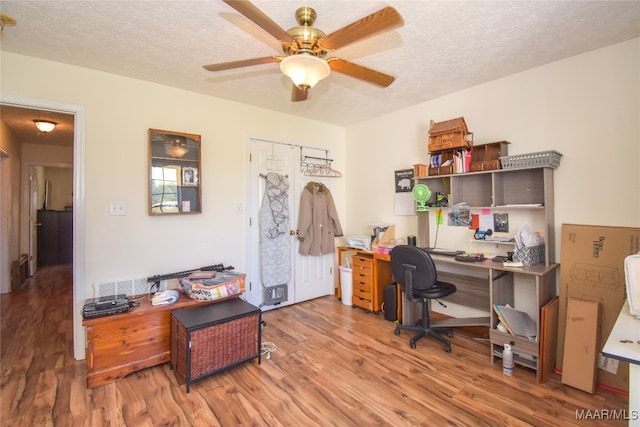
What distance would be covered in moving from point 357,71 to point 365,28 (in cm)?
43

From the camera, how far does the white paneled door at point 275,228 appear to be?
357 cm

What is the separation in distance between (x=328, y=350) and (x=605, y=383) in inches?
79.0

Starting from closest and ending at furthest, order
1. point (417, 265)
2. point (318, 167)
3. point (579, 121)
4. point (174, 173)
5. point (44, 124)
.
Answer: point (579, 121)
point (417, 265)
point (174, 173)
point (44, 124)
point (318, 167)

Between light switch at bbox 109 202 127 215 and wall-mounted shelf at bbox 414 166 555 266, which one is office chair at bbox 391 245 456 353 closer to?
wall-mounted shelf at bbox 414 166 555 266

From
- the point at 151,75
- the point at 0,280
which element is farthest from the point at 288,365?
the point at 0,280

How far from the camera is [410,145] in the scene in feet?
11.9

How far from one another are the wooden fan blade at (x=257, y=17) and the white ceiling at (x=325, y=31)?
9.6 inches

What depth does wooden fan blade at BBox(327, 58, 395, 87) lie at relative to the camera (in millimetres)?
1795

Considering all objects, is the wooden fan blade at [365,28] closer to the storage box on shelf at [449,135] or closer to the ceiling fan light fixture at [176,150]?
the storage box on shelf at [449,135]

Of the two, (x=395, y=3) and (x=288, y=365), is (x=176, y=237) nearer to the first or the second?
(x=288, y=365)

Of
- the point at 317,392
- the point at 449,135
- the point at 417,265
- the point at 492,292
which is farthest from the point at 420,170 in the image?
the point at 317,392

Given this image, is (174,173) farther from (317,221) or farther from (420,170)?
(420,170)

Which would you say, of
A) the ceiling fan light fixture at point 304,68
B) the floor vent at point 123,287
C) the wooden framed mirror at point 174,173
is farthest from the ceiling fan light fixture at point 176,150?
the ceiling fan light fixture at point 304,68

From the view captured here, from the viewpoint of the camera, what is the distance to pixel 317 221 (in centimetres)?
399
